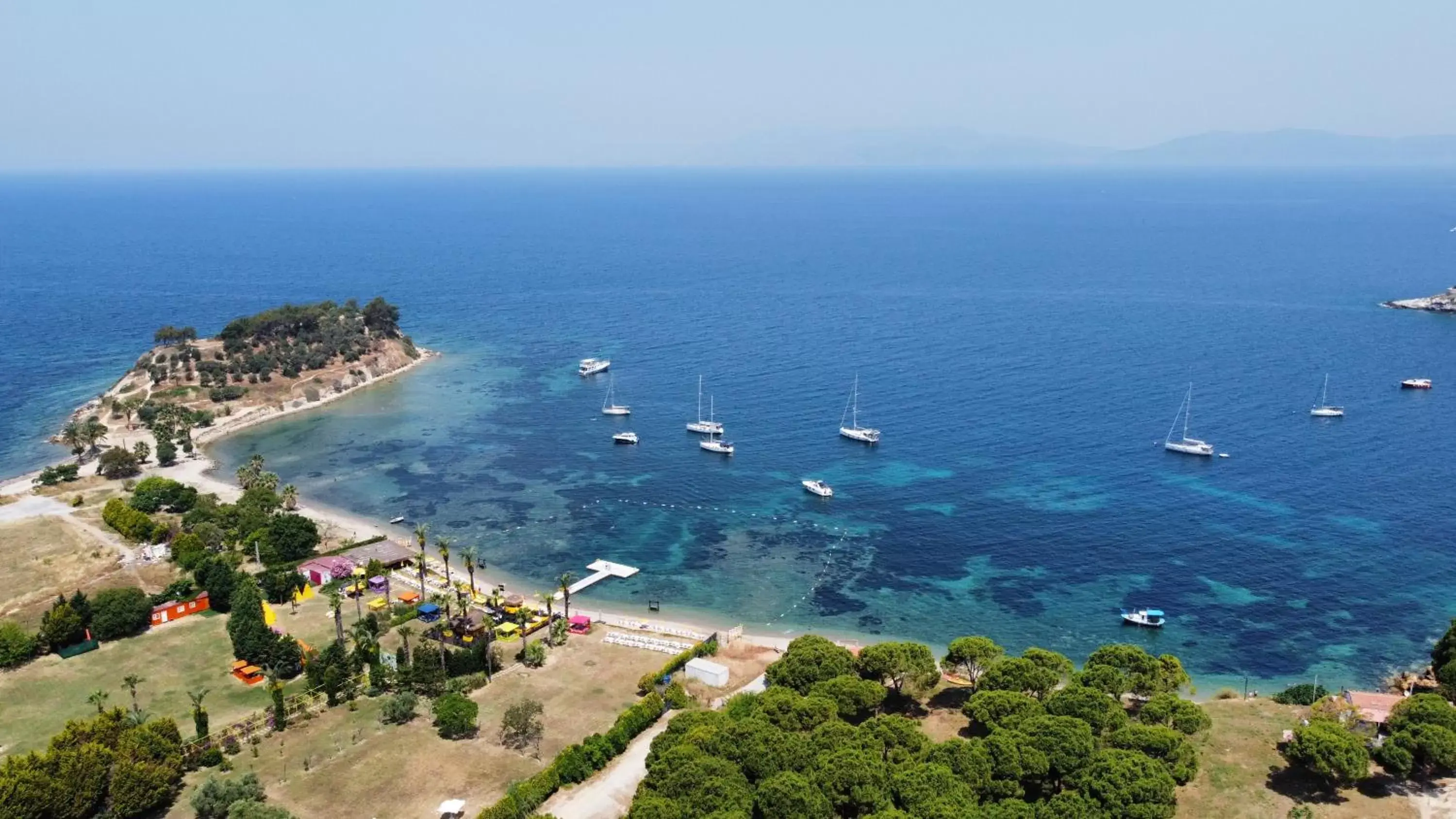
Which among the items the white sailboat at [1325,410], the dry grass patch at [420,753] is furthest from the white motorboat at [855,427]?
the white sailboat at [1325,410]

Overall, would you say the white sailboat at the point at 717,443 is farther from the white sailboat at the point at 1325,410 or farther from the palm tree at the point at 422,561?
the white sailboat at the point at 1325,410

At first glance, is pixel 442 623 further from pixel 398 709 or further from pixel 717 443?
pixel 717 443

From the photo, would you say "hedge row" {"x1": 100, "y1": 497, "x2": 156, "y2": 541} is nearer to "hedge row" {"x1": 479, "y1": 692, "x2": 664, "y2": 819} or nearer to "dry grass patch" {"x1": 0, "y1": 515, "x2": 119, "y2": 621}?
"dry grass patch" {"x1": 0, "y1": 515, "x2": 119, "y2": 621}

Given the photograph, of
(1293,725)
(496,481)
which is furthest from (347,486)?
(1293,725)

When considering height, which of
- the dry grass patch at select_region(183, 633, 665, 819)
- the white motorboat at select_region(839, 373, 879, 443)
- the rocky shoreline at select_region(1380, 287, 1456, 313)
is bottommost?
the dry grass patch at select_region(183, 633, 665, 819)

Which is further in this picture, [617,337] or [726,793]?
[617,337]

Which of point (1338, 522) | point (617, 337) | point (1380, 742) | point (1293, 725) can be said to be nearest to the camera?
point (1380, 742)

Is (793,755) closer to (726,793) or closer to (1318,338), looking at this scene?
(726,793)

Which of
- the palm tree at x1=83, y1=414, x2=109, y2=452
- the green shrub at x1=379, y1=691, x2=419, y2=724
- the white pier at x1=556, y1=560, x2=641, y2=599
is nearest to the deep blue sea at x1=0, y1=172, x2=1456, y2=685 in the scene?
the white pier at x1=556, y1=560, x2=641, y2=599
